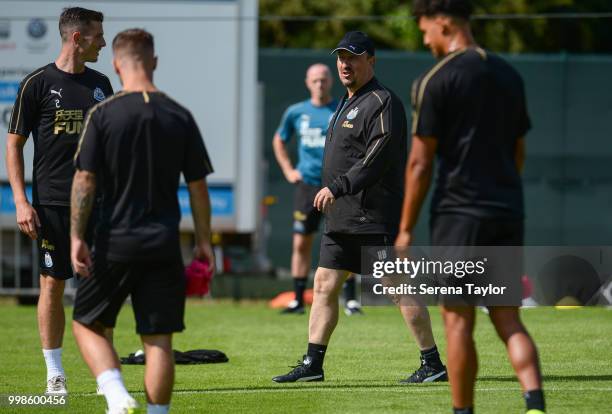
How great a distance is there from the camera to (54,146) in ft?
22.9

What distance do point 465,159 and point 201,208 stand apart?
126 centimetres

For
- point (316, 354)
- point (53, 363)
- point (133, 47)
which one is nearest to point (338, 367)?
point (316, 354)

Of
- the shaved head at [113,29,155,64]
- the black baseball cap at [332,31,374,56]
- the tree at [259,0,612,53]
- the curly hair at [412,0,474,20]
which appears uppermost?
the tree at [259,0,612,53]

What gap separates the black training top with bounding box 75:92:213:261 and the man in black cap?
81.0 inches

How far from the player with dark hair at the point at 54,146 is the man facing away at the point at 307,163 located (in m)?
5.21

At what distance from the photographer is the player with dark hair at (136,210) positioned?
5.29 metres

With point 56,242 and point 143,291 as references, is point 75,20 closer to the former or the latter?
point 56,242

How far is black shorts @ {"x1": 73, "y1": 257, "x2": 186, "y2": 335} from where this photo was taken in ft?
17.7

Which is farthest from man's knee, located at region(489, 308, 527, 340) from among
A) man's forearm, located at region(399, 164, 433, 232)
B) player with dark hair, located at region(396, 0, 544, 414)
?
man's forearm, located at region(399, 164, 433, 232)

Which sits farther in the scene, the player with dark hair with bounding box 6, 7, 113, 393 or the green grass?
the player with dark hair with bounding box 6, 7, 113, 393

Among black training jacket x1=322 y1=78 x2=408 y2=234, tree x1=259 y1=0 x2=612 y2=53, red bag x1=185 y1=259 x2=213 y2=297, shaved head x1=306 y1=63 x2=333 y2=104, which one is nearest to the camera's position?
red bag x1=185 y1=259 x2=213 y2=297

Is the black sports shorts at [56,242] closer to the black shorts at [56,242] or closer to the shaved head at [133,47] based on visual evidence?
the black shorts at [56,242]

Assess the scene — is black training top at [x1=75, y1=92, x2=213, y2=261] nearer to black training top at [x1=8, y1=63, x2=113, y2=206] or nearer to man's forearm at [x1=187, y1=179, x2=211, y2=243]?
man's forearm at [x1=187, y1=179, x2=211, y2=243]

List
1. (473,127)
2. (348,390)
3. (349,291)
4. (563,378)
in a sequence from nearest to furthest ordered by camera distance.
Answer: (473,127), (348,390), (563,378), (349,291)
